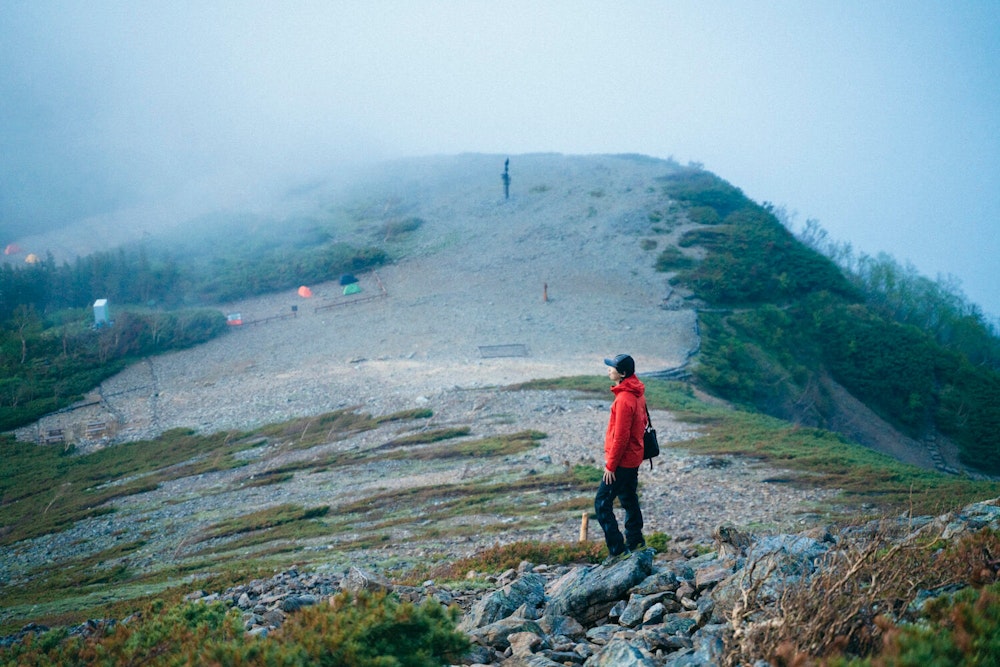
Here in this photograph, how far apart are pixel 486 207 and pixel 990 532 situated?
4628cm

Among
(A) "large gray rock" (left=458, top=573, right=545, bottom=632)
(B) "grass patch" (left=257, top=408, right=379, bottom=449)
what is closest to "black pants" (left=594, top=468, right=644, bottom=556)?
(A) "large gray rock" (left=458, top=573, right=545, bottom=632)

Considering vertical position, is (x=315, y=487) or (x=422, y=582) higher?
(x=422, y=582)

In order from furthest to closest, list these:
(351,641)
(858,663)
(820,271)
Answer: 1. (820,271)
2. (351,641)
3. (858,663)

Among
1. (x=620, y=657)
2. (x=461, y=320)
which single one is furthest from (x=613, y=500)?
(x=461, y=320)

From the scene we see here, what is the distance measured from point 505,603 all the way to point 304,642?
8.50 ft

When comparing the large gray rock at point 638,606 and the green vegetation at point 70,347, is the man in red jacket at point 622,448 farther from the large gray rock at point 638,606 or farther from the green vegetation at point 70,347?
the green vegetation at point 70,347

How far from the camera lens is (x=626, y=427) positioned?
22.2 feet

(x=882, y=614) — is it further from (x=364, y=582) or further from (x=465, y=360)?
(x=465, y=360)

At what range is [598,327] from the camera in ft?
101

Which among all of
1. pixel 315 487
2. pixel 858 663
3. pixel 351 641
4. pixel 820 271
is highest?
pixel 820 271

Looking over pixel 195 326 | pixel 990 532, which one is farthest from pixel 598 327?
pixel 990 532

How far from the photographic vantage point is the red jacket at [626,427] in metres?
6.77

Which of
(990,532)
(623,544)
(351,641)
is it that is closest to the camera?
(351,641)

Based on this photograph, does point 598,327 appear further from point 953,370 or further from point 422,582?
point 422,582
